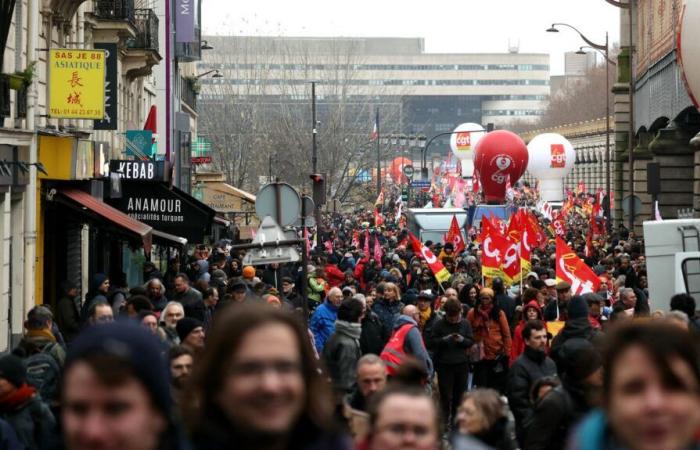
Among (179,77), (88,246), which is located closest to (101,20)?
(88,246)

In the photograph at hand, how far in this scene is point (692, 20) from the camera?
28688 mm

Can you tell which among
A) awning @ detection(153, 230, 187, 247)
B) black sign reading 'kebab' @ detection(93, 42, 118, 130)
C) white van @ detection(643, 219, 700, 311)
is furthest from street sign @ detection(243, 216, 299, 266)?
awning @ detection(153, 230, 187, 247)

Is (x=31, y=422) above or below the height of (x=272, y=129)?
below

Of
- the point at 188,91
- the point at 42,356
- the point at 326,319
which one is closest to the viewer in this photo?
the point at 42,356

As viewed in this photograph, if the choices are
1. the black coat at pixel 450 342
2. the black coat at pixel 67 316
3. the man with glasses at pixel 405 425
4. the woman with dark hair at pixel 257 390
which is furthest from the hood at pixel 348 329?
the woman with dark hair at pixel 257 390

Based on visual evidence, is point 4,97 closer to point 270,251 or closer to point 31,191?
point 31,191

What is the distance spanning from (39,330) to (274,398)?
8.83 metres

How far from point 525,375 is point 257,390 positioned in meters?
8.02

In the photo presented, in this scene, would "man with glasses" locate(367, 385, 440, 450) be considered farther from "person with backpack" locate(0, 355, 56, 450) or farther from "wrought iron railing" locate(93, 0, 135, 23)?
"wrought iron railing" locate(93, 0, 135, 23)

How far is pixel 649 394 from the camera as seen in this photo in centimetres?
354

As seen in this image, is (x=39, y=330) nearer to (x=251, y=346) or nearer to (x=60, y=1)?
(x=251, y=346)

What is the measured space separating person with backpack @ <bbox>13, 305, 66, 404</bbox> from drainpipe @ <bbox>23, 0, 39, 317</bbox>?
1049 cm

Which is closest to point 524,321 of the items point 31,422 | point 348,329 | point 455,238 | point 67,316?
point 348,329

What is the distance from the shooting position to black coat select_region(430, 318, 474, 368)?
15844mm
